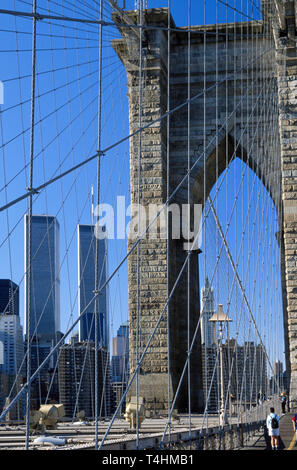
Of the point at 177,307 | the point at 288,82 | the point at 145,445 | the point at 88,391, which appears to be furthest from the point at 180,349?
the point at 145,445

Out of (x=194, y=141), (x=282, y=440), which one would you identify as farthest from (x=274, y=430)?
(x=194, y=141)

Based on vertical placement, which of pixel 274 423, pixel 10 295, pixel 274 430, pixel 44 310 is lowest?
pixel 274 430

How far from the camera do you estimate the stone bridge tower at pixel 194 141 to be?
21.7 meters

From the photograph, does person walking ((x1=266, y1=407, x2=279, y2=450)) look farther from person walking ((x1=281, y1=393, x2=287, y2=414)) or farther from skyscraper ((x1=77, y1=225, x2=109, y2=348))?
person walking ((x1=281, y1=393, x2=287, y2=414))

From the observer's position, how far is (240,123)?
A: 23625 millimetres

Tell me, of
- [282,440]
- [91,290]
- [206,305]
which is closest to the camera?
[282,440]

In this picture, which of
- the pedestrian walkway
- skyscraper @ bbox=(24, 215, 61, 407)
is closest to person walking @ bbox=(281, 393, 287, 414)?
the pedestrian walkway

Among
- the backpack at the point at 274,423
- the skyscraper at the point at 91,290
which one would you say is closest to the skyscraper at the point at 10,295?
the skyscraper at the point at 91,290

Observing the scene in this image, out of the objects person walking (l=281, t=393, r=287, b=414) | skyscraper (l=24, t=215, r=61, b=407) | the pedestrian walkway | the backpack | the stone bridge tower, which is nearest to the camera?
the backpack

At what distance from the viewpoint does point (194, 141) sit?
77.7 feet

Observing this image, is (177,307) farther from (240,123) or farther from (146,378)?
(240,123)

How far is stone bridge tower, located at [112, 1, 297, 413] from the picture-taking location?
21.7 metres

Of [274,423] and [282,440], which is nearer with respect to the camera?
[274,423]

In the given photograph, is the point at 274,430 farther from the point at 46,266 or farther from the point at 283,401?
the point at 46,266
